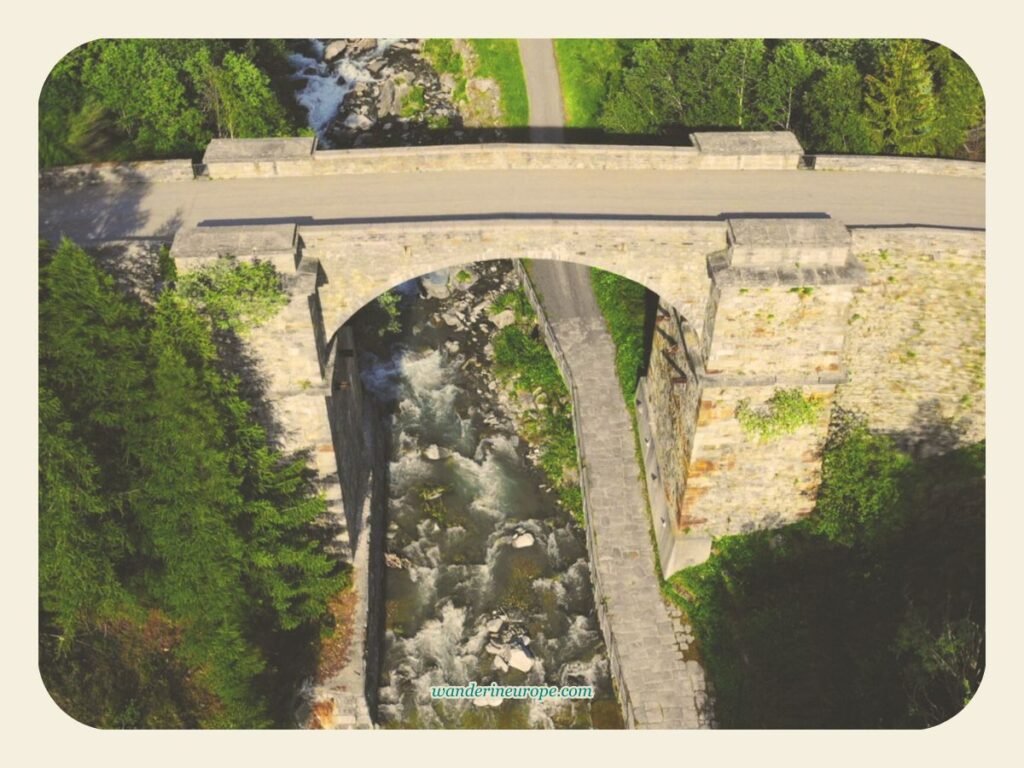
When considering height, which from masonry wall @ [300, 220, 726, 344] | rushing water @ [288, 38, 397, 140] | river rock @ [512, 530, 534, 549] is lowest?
river rock @ [512, 530, 534, 549]

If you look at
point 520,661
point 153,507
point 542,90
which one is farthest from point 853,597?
point 542,90

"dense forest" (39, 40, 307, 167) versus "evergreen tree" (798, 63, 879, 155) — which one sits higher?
"dense forest" (39, 40, 307, 167)

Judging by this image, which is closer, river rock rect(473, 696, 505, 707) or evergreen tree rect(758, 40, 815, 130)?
river rock rect(473, 696, 505, 707)

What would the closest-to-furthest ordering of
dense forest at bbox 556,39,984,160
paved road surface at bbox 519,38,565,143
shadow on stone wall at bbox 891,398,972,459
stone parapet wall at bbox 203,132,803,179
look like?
stone parapet wall at bbox 203,132,803,179 → shadow on stone wall at bbox 891,398,972,459 → dense forest at bbox 556,39,984,160 → paved road surface at bbox 519,38,565,143

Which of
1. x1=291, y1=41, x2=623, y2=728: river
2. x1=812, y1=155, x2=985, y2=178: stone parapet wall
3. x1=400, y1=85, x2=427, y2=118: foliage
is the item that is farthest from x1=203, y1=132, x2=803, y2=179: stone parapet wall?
x1=400, y1=85, x2=427, y2=118: foliage

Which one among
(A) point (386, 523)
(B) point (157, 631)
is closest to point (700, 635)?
(A) point (386, 523)

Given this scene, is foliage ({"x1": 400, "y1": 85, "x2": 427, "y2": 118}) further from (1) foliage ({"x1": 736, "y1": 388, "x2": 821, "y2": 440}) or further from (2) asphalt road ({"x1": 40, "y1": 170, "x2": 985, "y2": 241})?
(1) foliage ({"x1": 736, "y1": 388, "x2": 821, "y2": 440})

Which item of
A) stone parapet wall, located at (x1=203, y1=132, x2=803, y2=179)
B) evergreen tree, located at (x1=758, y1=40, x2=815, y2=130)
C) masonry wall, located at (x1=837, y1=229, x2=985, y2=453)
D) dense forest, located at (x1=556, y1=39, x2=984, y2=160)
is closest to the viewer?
masonry wall, located at (x1=837, y1=229, x2=985, y2=453)
